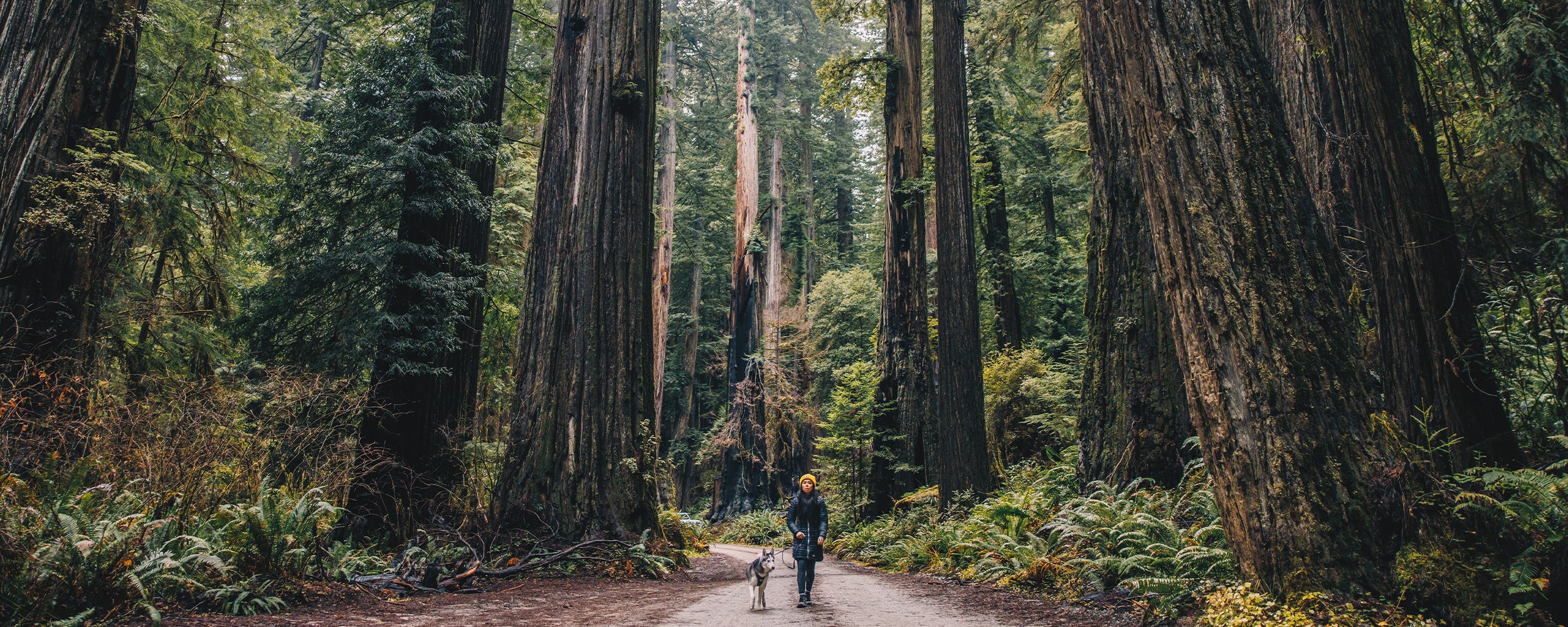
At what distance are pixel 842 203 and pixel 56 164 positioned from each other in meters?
34.4

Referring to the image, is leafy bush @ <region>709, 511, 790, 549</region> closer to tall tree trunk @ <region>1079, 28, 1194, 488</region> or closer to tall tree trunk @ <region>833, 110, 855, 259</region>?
tall tree trunk @ <region>1079, 28, 1194, 488</region>

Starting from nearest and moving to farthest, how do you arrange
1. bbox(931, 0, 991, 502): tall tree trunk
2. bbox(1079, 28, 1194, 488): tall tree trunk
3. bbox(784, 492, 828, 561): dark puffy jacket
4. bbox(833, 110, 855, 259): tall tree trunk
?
1. bbox(784, 492, 828, 561): dark puffy jacket
2. bbox(1079, 28, 1194, 488): tall tree trunk
3. bbox(931, 0, 991, 502): tall tree trunk
4. bbox(833, 110, 855, 259): tall tree trunk

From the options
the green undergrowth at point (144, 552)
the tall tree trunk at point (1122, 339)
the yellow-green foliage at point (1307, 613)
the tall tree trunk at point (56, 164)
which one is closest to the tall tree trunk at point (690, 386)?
the tall tree trunk at point (56, 164)

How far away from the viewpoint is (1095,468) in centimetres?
707

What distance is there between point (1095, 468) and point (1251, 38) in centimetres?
435

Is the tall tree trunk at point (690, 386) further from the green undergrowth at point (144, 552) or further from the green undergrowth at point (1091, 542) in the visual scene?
the green undergrowth at point (144, 552)

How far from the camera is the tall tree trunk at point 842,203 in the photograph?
125 feet

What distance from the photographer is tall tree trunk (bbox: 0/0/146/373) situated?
585 cm

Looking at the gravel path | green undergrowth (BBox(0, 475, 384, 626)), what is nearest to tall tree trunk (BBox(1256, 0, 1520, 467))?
the gravel path

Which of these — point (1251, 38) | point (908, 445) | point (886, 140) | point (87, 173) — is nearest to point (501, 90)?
point (87, 173)

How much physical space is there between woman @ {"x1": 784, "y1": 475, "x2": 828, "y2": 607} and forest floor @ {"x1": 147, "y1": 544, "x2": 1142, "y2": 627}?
0.81 feet

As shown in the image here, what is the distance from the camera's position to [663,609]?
536cm

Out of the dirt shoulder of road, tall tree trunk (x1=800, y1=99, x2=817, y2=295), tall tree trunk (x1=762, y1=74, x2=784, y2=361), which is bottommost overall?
the dirt shoulder of road

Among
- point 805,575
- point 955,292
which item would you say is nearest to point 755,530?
point 955,292
